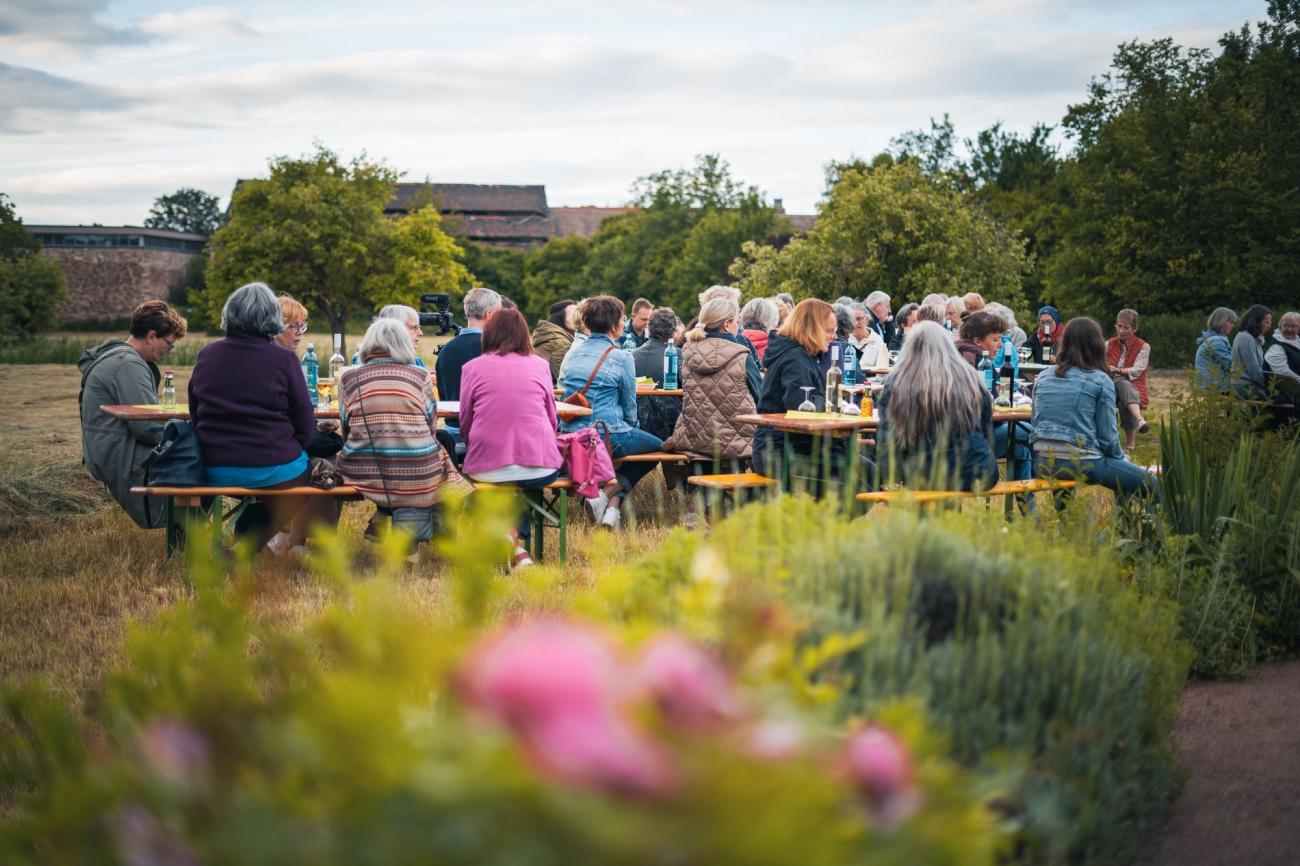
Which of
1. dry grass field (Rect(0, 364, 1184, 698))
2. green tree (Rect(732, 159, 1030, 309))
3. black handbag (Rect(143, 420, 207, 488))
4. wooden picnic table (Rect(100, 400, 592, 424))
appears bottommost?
dry grass field (Rect(0, 364, 1184, 698))

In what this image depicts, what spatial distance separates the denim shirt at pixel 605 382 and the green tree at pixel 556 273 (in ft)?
256

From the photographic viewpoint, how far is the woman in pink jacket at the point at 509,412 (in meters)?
7.36

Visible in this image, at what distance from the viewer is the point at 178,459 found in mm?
6996

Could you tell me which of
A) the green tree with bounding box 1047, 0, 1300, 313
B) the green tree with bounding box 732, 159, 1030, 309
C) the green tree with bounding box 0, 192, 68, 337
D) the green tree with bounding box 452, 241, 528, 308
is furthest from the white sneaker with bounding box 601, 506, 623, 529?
the green tree with bounding box 452, 241, 528, 308

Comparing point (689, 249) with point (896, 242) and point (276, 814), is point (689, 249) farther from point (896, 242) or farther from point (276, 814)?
point (276, 814)

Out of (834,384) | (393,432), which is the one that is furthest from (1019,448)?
(393,432)

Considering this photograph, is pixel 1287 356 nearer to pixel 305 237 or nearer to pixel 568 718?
pixel 568 718

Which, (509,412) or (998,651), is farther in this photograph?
(509,412)

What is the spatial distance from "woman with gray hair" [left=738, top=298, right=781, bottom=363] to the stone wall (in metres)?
68.1

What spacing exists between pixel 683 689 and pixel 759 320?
968 centimetres

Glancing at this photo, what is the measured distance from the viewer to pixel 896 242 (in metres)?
36.1

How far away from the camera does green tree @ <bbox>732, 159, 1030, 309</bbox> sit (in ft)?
117

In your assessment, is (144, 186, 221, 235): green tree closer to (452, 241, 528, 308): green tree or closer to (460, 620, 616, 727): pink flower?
(452, 241, 528, 308): green tree

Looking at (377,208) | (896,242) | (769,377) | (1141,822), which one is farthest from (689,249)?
(1141,822)
